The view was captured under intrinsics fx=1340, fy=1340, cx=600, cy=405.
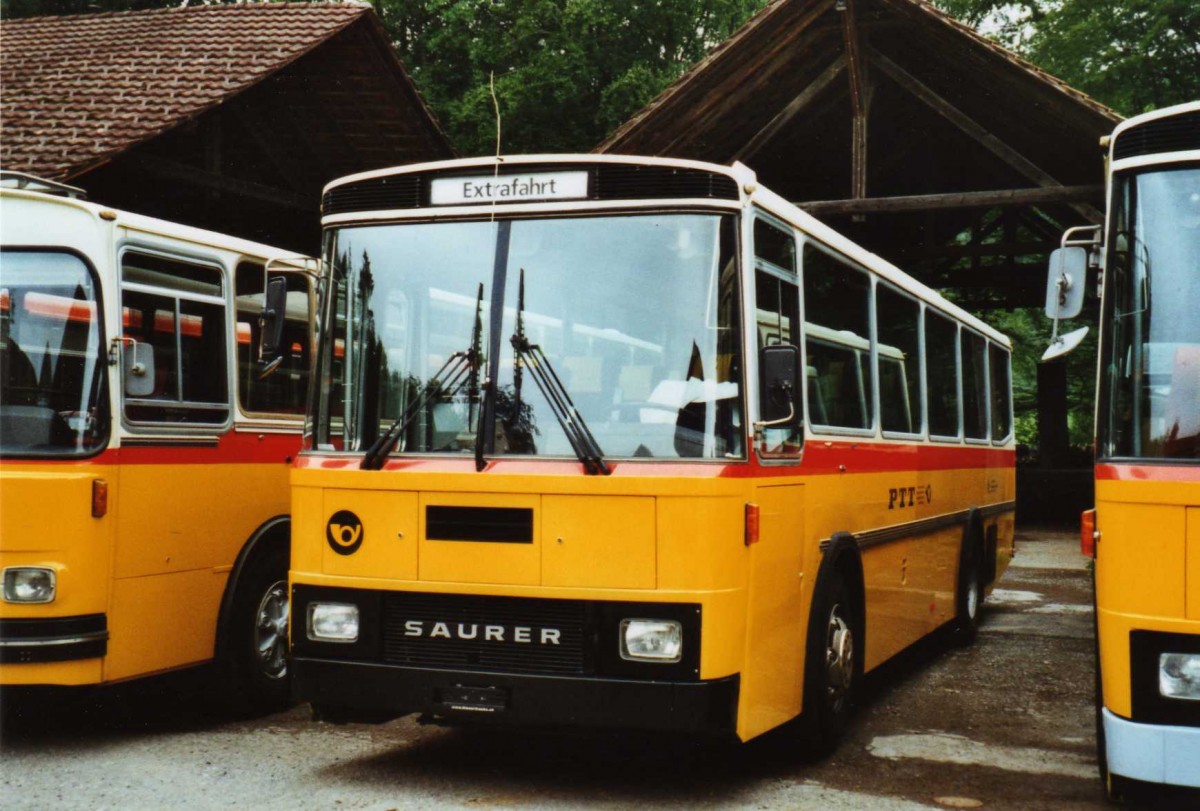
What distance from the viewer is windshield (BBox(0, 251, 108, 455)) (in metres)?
6.38

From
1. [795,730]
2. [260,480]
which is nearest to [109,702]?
[260,480]

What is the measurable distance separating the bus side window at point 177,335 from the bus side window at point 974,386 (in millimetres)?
5697

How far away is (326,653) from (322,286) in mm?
1674

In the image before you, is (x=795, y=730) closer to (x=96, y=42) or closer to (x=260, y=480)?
(x=260, y=480)

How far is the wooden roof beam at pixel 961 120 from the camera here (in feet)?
52.4

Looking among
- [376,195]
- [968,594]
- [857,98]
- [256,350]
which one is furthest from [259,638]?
[857,98]

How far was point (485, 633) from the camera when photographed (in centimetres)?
557

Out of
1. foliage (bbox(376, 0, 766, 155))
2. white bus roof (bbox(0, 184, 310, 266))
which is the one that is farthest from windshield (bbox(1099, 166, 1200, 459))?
foliage (bbox(376, 0, 766, 155))

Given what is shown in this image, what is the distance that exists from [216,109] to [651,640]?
40.0 ft

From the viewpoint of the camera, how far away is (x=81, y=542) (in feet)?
20.9

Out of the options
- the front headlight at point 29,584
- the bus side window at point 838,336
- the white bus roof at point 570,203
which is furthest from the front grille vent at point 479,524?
the front headlight at point 29,584

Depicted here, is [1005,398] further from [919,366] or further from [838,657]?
[838,657]

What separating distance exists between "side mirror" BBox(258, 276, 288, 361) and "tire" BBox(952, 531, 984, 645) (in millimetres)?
6095

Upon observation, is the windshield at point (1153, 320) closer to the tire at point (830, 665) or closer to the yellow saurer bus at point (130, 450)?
the tire at point (830, 665)
